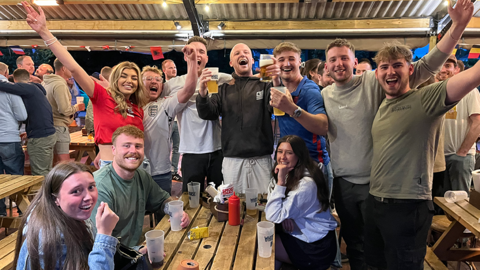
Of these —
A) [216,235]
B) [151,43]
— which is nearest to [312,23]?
[151,43]

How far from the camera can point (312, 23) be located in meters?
6.89

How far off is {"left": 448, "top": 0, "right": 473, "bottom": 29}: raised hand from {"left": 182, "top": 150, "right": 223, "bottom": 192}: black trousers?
2138 mm

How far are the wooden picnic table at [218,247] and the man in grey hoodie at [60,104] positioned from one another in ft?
10.9

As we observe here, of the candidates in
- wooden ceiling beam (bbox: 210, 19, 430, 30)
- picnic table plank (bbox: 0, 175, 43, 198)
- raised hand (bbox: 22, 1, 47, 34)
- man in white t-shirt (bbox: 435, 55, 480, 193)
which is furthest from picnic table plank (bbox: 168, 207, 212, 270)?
wooden ceiling beam (bbox: 210, 19, 430, 30)

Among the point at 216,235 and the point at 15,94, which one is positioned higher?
the point at 15,94

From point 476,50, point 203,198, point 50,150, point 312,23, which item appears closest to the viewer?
point 203,198

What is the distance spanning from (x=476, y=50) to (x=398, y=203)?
5937mm

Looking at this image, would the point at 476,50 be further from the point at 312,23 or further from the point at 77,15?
the point at 77,15

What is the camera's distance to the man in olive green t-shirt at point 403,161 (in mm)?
1858

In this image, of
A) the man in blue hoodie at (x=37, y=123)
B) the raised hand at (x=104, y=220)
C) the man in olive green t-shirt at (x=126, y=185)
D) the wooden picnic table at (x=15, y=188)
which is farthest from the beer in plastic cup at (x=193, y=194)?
the man in blue hoodie at (x=37, y=123)

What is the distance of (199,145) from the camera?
297 cm

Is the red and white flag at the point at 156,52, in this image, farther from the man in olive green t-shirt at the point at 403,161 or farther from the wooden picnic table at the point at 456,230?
the wooden picnic table at the point at 456,230

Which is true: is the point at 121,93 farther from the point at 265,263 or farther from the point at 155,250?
the point at 265,263

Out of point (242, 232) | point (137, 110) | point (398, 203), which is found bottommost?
point (242, 232)
